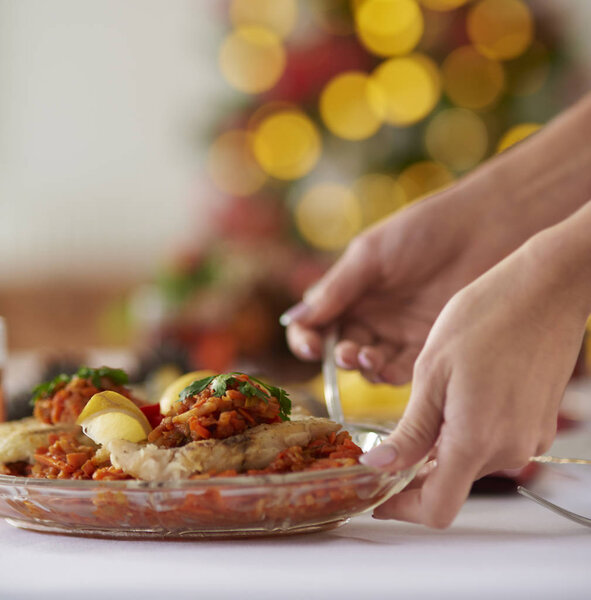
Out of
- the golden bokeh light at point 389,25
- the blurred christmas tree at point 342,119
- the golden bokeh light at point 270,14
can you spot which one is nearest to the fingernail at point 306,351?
the blurred christmas tree at point 342,119

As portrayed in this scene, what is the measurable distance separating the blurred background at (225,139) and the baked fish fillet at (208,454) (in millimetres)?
1432

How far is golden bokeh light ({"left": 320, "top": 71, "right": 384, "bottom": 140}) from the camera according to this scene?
384 cm

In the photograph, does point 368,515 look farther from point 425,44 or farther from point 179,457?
point 425,44

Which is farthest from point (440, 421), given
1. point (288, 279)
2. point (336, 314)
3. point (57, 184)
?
point (57, 184)

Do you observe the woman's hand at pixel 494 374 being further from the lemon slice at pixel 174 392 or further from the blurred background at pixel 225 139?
the blurred background at pixel 225 139

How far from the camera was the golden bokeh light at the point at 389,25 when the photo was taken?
3.83 metres

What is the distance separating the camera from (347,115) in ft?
12.5

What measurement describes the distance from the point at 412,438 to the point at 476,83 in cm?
316

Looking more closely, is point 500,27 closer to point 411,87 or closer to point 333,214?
point 411,87

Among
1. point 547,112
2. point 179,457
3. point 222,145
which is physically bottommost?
point 179,457

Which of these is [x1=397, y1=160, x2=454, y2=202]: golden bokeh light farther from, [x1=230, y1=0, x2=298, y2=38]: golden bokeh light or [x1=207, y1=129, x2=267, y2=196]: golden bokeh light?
[x1=230, y1=0, x2=298, y2=38]: golden bokeh light

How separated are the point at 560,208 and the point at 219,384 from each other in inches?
38.5

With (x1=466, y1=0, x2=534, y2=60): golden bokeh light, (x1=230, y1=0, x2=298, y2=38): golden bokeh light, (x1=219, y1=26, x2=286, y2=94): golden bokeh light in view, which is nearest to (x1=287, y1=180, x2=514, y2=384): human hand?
(x1=466, y1=0, x2=534, y2=60): golden bokeh light

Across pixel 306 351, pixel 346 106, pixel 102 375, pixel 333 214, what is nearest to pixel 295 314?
pixel 306 351
